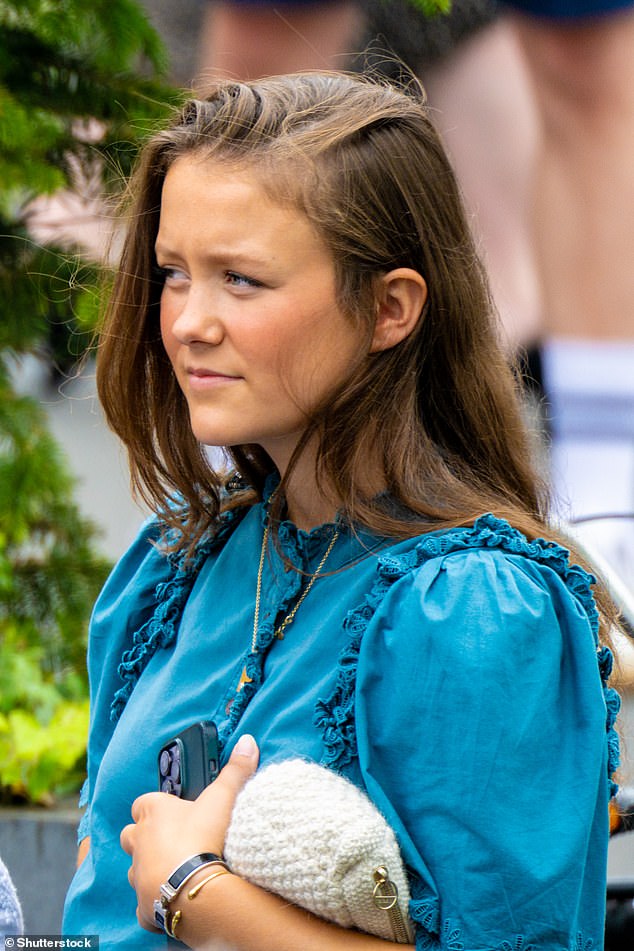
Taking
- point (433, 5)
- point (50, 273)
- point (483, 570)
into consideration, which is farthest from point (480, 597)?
point (50, 273)

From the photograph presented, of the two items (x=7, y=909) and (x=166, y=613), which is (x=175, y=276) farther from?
(x=7, y=909)

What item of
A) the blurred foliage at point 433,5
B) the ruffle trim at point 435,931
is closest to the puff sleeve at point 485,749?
the ruffle trim at point 435,931

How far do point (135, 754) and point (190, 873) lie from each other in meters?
0.25

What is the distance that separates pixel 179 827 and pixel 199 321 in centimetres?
55

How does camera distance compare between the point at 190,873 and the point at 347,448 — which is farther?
the point at 347,448

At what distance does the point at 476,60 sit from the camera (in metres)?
4.07

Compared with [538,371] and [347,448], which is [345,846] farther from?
[538,371]

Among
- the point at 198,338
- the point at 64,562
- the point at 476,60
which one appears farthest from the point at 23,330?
the point at 476,60

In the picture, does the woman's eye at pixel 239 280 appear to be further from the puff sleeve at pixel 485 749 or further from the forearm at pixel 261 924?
the forearm at pixel 261 924

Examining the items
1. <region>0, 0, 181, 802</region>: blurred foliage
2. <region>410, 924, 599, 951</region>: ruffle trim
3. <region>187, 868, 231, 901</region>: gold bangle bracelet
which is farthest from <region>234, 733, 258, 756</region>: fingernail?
<region>0, 0, 181, 802</region>: blurred foliage

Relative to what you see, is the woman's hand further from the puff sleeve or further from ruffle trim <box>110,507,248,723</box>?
ruffle trim <box>110,507,248,723</box>

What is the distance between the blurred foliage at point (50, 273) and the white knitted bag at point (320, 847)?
1.19 meters

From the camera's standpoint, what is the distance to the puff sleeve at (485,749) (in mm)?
1234

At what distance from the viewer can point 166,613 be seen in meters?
1.67
